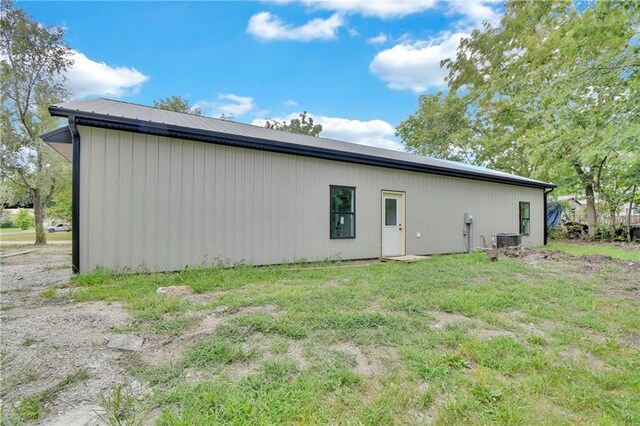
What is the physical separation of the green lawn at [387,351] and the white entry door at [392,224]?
10.7ft

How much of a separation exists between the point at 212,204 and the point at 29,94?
10851mm

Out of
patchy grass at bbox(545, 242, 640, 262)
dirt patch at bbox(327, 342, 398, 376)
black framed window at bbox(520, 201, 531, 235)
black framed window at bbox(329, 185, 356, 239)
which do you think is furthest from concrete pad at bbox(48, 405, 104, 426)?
black framed window at bbox(520, 201, 531, 235)

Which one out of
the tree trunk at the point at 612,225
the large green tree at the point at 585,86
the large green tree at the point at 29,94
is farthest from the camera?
the tree trunk at the point at 612,225

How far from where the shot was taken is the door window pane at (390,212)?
26.5ft

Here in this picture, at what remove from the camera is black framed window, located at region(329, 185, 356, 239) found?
7.23 metres

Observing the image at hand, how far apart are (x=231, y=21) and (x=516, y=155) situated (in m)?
16.7

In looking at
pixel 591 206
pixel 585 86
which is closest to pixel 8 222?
pixel 585 86

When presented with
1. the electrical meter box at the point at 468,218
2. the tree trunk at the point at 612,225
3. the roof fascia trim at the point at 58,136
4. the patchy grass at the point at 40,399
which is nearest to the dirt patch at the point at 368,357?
the patchy grass at the point at 40,399

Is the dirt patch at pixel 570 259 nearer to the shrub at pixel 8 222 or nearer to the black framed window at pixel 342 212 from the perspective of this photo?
the black framed window at pixel 342 212

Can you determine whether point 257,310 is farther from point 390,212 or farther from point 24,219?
point 24,219

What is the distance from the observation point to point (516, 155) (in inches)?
684

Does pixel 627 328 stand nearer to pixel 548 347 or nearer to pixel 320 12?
pixel 548 347

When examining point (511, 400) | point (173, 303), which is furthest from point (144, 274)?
point (511, 400)

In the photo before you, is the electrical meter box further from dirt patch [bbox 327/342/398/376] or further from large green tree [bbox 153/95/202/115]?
large green tree [bbox 153/95/202/115]
